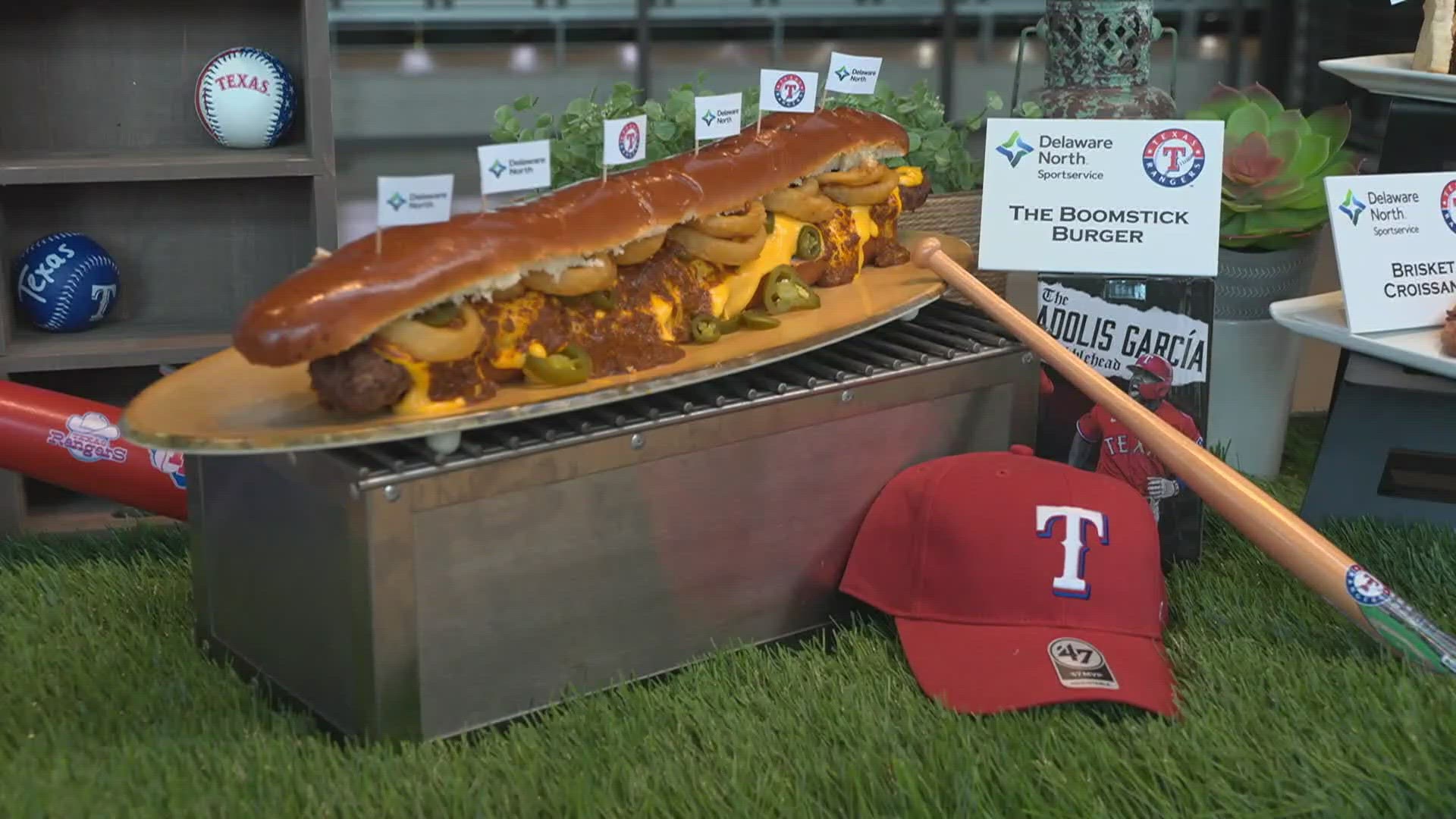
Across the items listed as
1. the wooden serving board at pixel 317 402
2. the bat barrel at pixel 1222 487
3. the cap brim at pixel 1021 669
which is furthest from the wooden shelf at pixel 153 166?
the cap brim at pixel 1021 669

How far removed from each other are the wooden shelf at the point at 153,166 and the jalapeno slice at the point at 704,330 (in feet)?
3.03

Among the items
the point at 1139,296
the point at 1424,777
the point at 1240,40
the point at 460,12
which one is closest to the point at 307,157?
the point at 1139,296

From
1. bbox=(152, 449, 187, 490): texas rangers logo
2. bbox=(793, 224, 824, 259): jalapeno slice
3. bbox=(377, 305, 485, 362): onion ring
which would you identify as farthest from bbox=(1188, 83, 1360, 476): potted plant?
bbox=(152, 449, 187, 490): texas rangers logo

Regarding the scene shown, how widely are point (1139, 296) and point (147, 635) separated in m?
1.54

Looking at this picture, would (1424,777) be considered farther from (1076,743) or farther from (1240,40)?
(1240,40)

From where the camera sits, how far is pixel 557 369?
6.08ft

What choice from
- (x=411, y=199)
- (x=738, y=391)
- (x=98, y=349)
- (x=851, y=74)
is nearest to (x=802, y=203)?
(x=851, y=74)

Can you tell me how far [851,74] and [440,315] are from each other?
3.19ft

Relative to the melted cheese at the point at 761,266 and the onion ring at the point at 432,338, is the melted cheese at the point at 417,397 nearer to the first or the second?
the onion ring at the point at 432,338

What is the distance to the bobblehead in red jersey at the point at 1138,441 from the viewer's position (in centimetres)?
234

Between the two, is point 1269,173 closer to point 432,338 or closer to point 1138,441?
point 1138,441

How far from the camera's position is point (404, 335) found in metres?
1.72

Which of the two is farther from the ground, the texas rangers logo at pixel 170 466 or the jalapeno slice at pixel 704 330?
the jalapeno slice at pixel 704 330

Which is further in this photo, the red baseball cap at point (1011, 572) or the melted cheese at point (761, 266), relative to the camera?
the melted cheese at point (761, 266)
